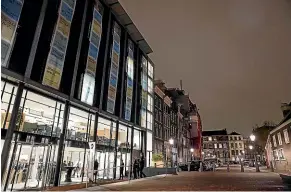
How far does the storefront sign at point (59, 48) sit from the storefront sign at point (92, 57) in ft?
9.88

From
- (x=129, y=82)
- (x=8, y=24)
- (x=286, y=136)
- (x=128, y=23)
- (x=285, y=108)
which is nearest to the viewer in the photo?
(x=8, y=24)

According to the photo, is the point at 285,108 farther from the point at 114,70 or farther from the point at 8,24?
the point at 8,24

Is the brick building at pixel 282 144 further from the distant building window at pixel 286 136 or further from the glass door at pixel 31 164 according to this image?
the glass door at pixel 31 164

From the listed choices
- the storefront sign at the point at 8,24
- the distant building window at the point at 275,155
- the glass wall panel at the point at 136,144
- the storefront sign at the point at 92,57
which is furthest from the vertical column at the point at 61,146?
the distant building window at the point at 275,155

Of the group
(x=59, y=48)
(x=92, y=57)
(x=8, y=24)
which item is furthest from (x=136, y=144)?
(x=8, y=24)

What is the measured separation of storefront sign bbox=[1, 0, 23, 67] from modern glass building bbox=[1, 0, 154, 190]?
58mm

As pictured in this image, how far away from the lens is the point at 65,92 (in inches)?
680

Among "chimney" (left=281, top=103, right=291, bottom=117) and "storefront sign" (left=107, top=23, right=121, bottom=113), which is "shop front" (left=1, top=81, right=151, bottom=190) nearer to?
"storefront sign" (left=107, top=23, right=121, bottom=113)

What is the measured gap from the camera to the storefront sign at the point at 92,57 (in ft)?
64.5

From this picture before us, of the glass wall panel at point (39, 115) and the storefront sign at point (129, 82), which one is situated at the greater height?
the storefront sign at point (129, 82)

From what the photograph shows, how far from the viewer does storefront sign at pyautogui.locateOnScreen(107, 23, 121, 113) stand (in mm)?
23531

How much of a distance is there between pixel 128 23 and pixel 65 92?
1615 cm

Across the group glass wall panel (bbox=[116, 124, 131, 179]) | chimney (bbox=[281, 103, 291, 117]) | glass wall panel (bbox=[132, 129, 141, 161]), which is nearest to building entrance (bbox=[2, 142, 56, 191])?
glass wall panel (bbox=[116, 124, 131, 179])

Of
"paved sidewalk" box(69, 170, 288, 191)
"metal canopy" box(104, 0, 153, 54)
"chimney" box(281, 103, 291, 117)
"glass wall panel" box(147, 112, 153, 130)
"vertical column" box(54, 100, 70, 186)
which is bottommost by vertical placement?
"paved sidewalk" box(69, 170, 288, 191)
